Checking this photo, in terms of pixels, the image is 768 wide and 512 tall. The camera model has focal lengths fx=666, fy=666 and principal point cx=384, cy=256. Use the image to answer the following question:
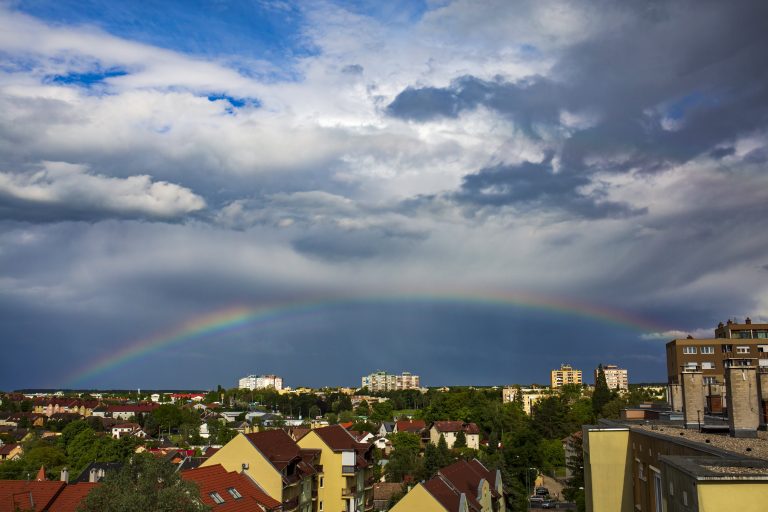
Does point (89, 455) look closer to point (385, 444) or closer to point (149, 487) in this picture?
point (385, 444)

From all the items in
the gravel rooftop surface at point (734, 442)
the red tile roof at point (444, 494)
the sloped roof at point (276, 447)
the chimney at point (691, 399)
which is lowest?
the red tile roof at point (444, 494)

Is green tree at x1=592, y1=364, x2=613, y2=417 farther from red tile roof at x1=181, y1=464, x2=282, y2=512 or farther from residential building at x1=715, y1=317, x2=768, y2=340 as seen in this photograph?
red tile roof at x1=181, y1=464, x2=282, y2=512

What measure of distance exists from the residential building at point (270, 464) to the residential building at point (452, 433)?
85.6 meters

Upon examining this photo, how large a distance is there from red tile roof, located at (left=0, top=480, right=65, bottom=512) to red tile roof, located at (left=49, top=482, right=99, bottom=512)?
36 centimetres

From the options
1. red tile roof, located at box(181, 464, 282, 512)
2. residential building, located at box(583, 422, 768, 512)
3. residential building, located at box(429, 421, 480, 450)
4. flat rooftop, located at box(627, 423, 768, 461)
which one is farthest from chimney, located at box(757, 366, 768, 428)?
residential building, located at box(429, 421, 480, 450)

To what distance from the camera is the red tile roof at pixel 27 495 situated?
1560 inches

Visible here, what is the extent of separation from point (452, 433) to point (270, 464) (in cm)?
9655

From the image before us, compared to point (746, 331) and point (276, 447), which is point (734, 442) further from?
point (746, 331)

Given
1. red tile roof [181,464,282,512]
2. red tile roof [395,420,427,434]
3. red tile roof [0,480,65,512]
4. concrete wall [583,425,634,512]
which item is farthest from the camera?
red tile roof [395,420,427,434]

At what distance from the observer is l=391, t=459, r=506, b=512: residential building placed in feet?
130

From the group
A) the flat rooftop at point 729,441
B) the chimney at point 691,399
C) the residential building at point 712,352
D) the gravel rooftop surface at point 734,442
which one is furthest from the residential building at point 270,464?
the residential building at point 712,352

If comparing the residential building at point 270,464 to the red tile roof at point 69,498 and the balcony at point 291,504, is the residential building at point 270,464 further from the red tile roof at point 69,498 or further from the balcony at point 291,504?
the red tile roof at point 69,498

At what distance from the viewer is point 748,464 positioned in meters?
12.5

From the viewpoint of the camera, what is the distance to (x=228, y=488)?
41.5 metres
